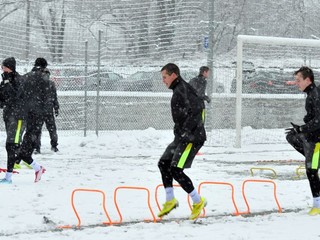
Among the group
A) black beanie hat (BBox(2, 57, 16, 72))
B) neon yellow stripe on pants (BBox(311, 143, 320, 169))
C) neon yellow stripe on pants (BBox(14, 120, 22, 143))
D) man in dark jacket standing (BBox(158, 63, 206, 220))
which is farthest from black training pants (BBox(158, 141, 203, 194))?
black beanie hat (BBox(2, 57, 16, 72))

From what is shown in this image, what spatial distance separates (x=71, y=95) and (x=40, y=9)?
2.40m

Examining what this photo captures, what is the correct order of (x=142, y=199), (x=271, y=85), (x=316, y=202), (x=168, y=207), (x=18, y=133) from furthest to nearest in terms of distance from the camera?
(x=271, y=85) → (x=18, y=133) → (x=142, y=199) → (x=316, y=202) → (x=168, y=207)

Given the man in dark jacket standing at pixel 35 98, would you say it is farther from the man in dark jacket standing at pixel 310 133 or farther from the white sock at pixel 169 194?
the man in dark jacket standing at pixel 310 133

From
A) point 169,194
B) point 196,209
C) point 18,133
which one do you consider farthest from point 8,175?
point 196,209

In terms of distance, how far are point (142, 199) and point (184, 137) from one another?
1.62 metres

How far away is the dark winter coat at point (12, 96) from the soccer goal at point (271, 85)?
861 centimetres

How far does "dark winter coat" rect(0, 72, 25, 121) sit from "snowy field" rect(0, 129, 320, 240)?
3.41 feet

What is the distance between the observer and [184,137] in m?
8.23

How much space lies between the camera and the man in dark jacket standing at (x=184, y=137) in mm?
8227

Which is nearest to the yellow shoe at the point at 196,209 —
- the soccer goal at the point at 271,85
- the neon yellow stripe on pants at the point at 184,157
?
the neon yellow stripe on pants at the point at 184,157

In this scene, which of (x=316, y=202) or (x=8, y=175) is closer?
(x=316, y=202)

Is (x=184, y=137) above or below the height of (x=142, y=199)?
above

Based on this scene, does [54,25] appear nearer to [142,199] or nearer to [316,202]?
[142,199]

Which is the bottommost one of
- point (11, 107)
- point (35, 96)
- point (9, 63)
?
point (11, 107)
